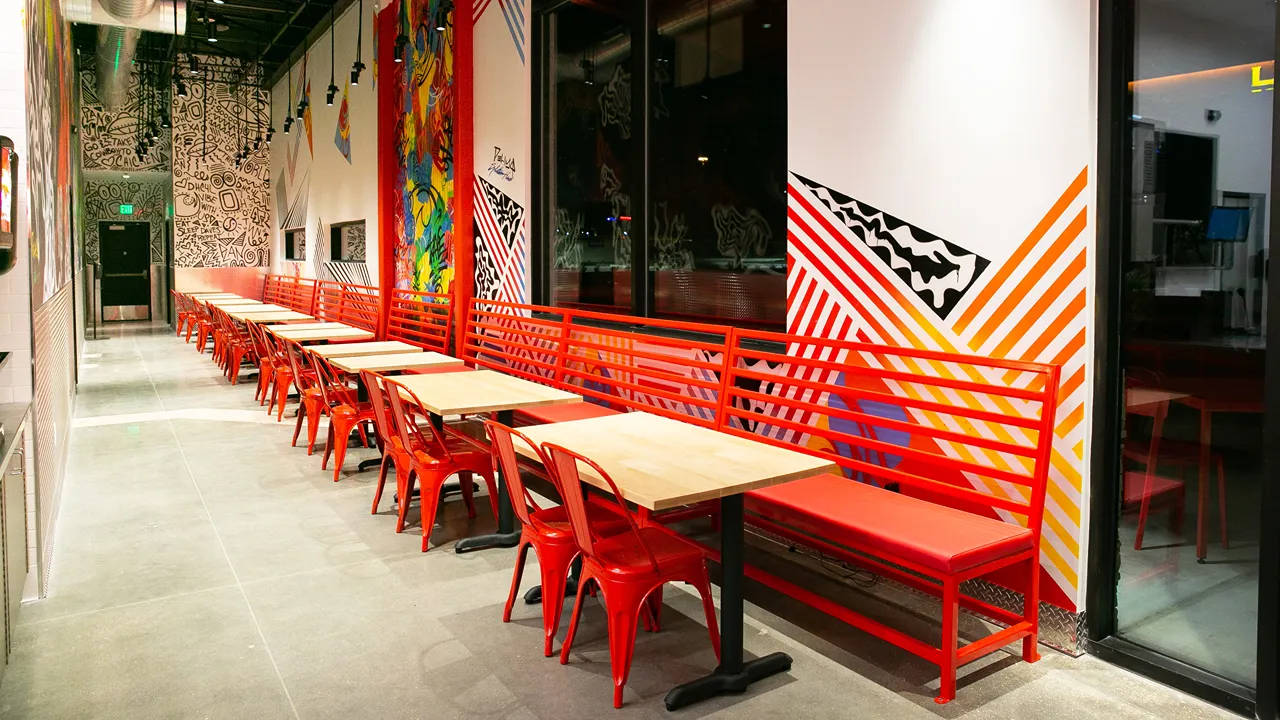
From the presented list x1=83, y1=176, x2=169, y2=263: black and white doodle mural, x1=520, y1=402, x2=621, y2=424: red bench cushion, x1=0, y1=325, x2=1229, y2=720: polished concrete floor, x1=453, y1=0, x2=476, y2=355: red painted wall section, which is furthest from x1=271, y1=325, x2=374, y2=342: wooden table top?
x1=83, y1=176, x2=169, y2=263: black and white doodle mural

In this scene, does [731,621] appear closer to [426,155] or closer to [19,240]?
[19,240]

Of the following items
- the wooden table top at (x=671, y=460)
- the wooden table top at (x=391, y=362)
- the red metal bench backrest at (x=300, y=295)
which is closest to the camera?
the wooden table top at (x=671, y=460)

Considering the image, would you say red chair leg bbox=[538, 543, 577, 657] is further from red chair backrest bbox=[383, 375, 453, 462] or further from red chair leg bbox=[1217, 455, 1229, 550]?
red chair leg bbox=[1217, 455, 1229, 550]

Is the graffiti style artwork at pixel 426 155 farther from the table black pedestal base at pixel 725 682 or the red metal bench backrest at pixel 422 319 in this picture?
the table black pedestal base at pixel 725 682

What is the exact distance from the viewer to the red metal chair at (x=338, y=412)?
5965mm

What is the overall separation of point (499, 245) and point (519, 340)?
51.3 inches

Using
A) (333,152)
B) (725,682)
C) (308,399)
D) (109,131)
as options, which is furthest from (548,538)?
(109,131)

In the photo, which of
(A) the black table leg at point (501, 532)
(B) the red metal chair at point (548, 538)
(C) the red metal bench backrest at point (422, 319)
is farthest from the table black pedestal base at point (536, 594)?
(C) the red metal bench backrest at point (422, 319)

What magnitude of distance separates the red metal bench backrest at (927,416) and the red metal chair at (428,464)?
136 cm

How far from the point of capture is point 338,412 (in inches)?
239

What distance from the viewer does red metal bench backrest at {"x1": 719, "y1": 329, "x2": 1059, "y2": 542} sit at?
3.45m

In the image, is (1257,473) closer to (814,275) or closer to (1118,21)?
(1118,21)

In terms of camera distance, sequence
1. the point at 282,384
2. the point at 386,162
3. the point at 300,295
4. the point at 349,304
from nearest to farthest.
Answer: the point at 282,384, the point at 386,162, the point at 349,304, the point at 300,295

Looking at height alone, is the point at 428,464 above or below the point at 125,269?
below
